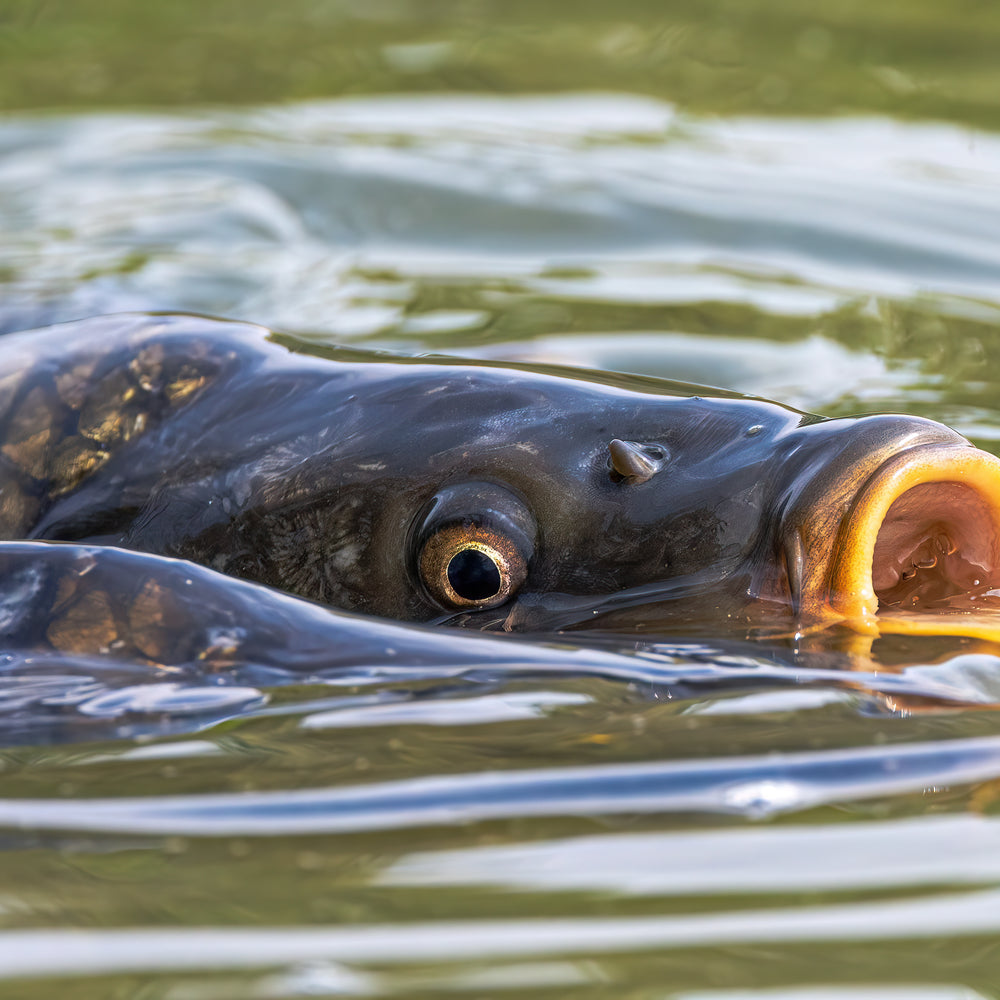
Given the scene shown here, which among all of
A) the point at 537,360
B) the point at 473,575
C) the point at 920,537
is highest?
the point at 537,360

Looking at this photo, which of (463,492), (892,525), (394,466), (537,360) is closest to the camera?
(892,525)

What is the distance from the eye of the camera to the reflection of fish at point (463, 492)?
2715mm

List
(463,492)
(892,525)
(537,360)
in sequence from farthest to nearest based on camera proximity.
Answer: (537,360) → (463,492) → (892,525)

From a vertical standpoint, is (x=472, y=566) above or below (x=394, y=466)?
below

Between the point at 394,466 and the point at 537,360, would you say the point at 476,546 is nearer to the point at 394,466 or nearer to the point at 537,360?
the point at 394,466

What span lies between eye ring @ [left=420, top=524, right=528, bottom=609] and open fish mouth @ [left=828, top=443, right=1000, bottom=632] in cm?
58

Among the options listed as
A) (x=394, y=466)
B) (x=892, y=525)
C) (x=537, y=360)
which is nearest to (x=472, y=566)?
(x=394, y=466)

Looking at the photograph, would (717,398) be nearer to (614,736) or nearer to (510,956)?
(614,736)

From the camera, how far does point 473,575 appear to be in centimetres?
291

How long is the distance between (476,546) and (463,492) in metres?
0.11

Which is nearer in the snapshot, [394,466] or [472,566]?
[472,566]

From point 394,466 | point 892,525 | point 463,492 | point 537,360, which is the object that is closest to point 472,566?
point 463,492

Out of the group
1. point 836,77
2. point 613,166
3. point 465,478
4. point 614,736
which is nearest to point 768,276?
point 613,166

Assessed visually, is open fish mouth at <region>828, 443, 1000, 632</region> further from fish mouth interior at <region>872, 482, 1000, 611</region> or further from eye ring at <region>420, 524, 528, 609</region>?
eye ring at <region>420, 524, 528, 609</region>
